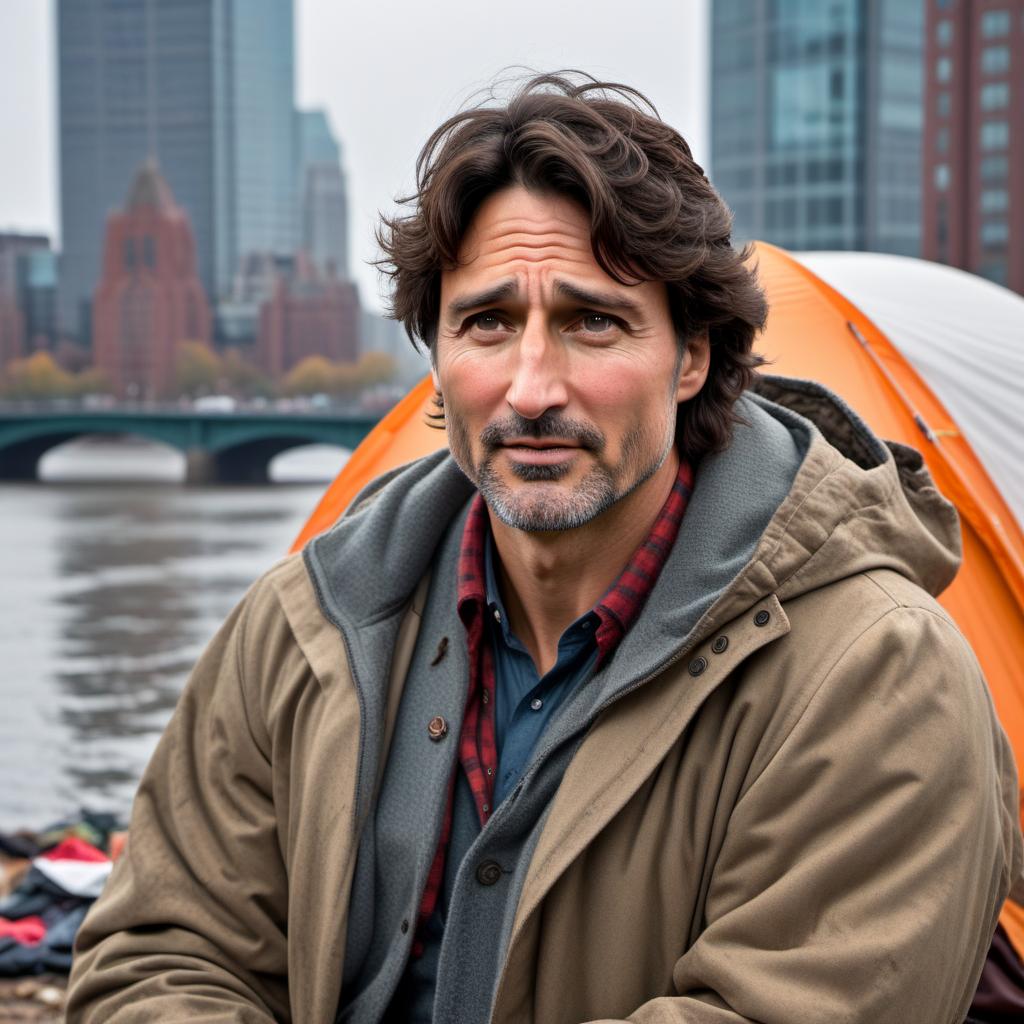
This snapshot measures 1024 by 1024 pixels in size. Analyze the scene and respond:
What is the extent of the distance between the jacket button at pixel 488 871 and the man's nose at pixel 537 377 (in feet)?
2.08

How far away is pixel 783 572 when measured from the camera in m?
1.83

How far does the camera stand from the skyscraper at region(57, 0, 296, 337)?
126875mm

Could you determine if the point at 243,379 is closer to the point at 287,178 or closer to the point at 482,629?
the point at 287,178

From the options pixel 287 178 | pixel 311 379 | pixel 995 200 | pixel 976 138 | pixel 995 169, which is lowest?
pixel 311 379

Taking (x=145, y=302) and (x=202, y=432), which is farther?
(x=145, y=302)

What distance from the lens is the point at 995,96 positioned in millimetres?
63500

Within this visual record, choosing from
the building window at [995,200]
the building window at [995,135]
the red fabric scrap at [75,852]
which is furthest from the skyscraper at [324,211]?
the red fabric scrap at [75,852]

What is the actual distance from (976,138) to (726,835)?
68598 millimetres

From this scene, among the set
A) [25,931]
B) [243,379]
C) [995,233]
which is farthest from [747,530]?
[243,379]

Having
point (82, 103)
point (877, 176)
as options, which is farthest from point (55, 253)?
point (877, 176)

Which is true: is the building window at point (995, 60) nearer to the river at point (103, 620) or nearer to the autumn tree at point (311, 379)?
the river at point (103, 620)

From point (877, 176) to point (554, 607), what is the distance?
263ft

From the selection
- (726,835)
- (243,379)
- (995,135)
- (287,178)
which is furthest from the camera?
(287,178)

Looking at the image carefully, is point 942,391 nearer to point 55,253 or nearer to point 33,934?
point 33,934
